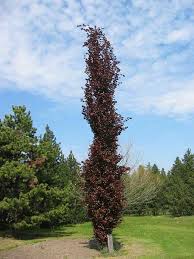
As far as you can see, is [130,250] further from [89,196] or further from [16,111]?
[16,111]

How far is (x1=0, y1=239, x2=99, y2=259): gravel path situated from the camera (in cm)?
1796

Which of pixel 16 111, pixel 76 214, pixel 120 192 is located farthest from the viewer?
pixel 76 214

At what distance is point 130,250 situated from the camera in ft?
64.0

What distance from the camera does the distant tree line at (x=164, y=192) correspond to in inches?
2013

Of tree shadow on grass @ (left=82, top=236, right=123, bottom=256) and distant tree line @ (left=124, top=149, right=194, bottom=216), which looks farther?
distant tree line @ (left=124, top=149, right=194, bottom=216)

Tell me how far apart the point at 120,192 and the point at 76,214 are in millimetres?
24254

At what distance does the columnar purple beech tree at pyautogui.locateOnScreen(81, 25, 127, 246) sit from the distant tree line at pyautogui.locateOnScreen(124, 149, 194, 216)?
29458mm

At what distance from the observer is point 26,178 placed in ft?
87.0

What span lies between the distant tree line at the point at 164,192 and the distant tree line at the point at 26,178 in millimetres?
20322

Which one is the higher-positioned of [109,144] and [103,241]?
[109,144]

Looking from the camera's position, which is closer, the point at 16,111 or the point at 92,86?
the point at 92,86

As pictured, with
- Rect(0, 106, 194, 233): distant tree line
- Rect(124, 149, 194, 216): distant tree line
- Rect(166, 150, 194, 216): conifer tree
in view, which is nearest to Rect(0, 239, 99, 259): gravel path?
Rect(0, 106, 194, 233): distant tree line

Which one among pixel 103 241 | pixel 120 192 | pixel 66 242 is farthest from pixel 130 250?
pixel 66 242

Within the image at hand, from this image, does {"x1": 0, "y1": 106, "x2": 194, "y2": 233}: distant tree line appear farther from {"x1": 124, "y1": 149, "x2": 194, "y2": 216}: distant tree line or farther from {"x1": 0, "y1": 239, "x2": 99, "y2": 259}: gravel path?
{"x1": 124, "y1": 149, "x2": 194, "y2": 216}: distant tree line
